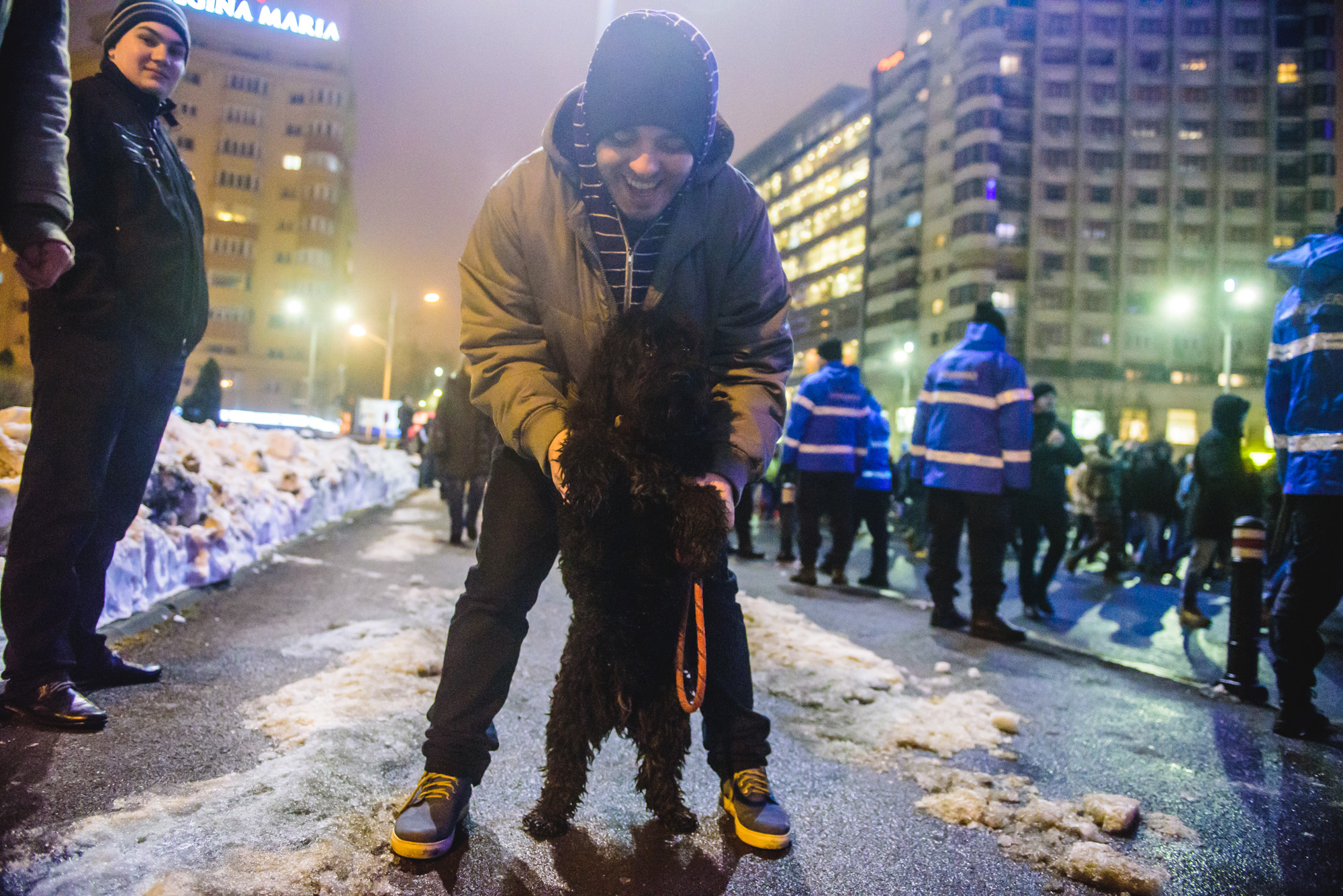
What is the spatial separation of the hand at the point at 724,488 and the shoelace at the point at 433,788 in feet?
3.71

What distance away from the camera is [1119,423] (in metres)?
61.0

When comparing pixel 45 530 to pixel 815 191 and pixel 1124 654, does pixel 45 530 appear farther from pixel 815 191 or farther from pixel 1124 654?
pixel 815 191

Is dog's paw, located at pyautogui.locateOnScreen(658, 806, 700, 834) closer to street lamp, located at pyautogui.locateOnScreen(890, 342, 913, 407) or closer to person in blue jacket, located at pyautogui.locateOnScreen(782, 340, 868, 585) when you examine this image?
person in blue jacket, located at pyautogui.locateOnScreen(782, 340, 868, 585)

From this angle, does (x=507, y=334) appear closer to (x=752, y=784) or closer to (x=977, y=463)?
(x=752, y=784)

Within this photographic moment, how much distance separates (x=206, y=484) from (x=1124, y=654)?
7044mm

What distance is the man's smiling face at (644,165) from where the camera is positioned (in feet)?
6.89

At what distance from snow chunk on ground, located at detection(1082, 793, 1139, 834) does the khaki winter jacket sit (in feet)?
5.54

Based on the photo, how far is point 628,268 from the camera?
7.40 ft

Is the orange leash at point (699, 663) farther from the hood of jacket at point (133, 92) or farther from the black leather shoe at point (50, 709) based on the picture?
the hood of jacket at point (133, 92)

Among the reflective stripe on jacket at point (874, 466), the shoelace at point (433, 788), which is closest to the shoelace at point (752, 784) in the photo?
the shoelace at point (433, 788)

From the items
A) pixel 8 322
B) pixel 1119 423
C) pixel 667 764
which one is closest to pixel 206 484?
pixel 8 322

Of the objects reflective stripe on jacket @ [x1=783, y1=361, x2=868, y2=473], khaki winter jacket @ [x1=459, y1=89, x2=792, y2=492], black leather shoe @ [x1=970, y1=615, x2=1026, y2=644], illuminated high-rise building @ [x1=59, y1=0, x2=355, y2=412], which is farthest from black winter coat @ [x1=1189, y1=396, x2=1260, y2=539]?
illuminated high-rise building @ [x1=59, y1=0, x2=355, y2=412]

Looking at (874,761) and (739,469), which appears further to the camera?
(874,761)

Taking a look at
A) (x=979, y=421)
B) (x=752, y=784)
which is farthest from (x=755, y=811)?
(x=979, y=421)
